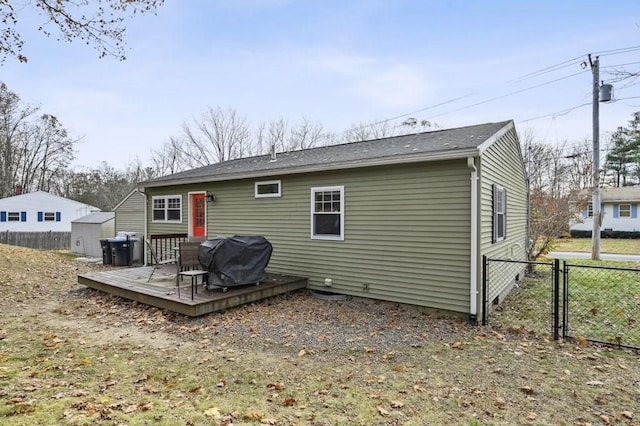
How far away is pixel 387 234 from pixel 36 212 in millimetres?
27765

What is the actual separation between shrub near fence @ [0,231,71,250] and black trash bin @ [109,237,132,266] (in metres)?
11.9

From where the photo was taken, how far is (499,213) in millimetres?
7301

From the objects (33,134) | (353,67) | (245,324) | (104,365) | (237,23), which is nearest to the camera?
(104,365)

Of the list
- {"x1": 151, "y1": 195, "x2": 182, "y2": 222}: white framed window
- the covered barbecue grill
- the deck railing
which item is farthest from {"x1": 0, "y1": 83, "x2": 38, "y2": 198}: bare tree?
the covered barbecue grill

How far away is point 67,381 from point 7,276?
7284 mm

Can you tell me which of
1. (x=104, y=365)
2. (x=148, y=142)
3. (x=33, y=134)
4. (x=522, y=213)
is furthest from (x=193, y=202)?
(x=33, y=134)

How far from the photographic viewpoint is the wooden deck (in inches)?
232

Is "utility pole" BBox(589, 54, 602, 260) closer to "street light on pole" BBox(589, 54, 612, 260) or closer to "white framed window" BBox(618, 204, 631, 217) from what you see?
"street light on pole" BBox(589, 54, 612, 260)

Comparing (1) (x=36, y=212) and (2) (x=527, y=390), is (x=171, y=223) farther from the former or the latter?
(1) (x=36, y=212)

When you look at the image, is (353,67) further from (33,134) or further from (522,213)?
(33,134)

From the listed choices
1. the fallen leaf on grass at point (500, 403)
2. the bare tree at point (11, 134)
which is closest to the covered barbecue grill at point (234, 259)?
the fallen leaf on grass at point (500, 403)

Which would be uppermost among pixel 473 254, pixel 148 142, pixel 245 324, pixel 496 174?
pixel 148 142

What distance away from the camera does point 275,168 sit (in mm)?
7938

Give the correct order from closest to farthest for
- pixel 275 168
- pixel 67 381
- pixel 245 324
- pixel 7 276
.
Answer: pixel 67 381 < pixel 245 324 < pixel 275 168 < pixel 7 276
